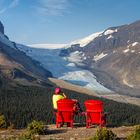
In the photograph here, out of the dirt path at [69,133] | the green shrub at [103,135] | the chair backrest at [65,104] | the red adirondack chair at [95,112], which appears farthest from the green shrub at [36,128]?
the green shrub at [103,135]

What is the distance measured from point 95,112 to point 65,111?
2485mm

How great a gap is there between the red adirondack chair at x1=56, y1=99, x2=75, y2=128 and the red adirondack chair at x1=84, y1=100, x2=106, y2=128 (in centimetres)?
135

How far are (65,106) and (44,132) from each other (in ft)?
12.9

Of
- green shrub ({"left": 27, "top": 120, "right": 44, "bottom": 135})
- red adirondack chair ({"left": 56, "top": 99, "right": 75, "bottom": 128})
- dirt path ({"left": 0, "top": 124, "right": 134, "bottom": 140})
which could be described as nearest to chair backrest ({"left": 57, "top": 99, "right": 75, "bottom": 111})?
red adirondack chair ({"left": 56, "top": 99, "right": 75, "bottom": 128})

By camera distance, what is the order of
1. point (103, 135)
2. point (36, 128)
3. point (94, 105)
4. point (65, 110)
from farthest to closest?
point (65, 110) → point (94, 105) → point (36, 128) → point (103, 135)

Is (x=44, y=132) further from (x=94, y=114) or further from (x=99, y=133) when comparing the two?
(x=99, y=133)

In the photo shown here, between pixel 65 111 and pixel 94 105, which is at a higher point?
pixel 94 105

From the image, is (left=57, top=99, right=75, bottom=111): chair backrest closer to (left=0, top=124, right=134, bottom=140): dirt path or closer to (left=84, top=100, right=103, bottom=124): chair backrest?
(left=84, top=100, right=103, bottom=124): chair backrest

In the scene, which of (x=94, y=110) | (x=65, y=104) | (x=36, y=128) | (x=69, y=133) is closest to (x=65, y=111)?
(x=65, y=104)

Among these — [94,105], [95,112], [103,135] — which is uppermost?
[94,105]

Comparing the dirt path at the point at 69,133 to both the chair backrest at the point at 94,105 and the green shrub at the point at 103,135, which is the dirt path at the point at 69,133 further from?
the green shrub at the point at 103,135

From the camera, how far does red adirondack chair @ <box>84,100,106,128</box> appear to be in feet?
132

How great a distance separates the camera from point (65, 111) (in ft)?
135

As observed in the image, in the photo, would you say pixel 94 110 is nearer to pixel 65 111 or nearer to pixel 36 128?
pixel 65 111
